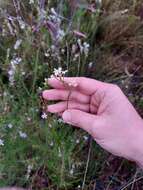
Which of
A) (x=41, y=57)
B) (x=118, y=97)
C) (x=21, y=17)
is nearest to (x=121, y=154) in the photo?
(x=118, y=97)

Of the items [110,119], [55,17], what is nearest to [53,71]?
[55,17]

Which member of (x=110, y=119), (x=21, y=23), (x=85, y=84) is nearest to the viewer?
(x=110, y=119)

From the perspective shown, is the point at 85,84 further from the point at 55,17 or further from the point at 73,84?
the point at 55,17

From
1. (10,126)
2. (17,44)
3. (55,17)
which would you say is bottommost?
(10,126)

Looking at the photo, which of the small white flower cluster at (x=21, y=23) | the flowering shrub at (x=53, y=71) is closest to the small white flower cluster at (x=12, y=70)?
the flowering shrub at (x=53, y=71)

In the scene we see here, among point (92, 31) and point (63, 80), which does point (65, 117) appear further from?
point (92, 31)

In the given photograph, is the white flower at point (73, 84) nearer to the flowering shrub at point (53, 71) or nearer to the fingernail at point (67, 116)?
the flowering shrub at point (53, 71)

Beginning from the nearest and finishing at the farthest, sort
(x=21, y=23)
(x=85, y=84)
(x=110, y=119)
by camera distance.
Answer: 1. (x=110, y=119)
2. (x=85, y=84)
3. (x=21, y=23)
